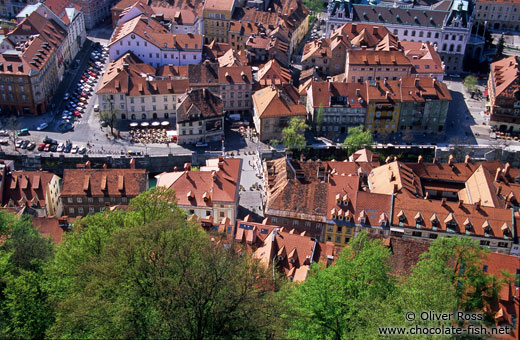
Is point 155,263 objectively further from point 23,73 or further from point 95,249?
point 23,73

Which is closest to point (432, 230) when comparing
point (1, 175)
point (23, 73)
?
point (1, 175)

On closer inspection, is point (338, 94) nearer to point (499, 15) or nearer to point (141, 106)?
point (141, 106)

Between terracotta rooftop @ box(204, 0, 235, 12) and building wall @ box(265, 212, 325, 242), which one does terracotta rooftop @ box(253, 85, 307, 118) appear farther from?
terracotta rooftop @ box(204, 0, 235, 12)

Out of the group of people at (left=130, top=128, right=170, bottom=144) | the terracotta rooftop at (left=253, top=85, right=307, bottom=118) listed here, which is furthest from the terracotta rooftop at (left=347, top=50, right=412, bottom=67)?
the group of people at (left=130, top=128, right=170, bottom=144)

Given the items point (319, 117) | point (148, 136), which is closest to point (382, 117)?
point (319, 117)

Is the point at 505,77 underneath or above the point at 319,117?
above
